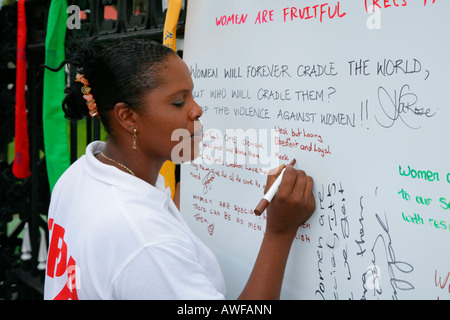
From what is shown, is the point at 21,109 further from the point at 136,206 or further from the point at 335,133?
the point at 335,133

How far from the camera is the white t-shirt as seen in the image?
40.1 inches

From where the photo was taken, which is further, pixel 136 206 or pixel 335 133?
pixel 335 133

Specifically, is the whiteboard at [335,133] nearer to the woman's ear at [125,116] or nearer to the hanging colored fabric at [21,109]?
the woman's ear at [125,116]

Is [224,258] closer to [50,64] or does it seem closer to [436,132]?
[436,132]

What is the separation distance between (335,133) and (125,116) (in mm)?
536

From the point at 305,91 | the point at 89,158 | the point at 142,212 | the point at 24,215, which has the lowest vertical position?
the point at 24,215

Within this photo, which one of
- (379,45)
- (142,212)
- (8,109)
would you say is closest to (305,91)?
(379,45)

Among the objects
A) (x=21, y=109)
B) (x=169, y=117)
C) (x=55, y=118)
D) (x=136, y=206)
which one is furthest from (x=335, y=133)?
(x=21, y=109)

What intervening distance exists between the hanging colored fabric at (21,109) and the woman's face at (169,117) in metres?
1.69

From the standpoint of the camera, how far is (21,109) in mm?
2670

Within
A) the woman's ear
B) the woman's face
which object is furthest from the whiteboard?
the woman's ear

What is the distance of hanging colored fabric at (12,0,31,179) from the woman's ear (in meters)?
1.66

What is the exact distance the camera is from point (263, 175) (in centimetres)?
142

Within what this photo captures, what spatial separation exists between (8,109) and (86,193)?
2.29 meters
